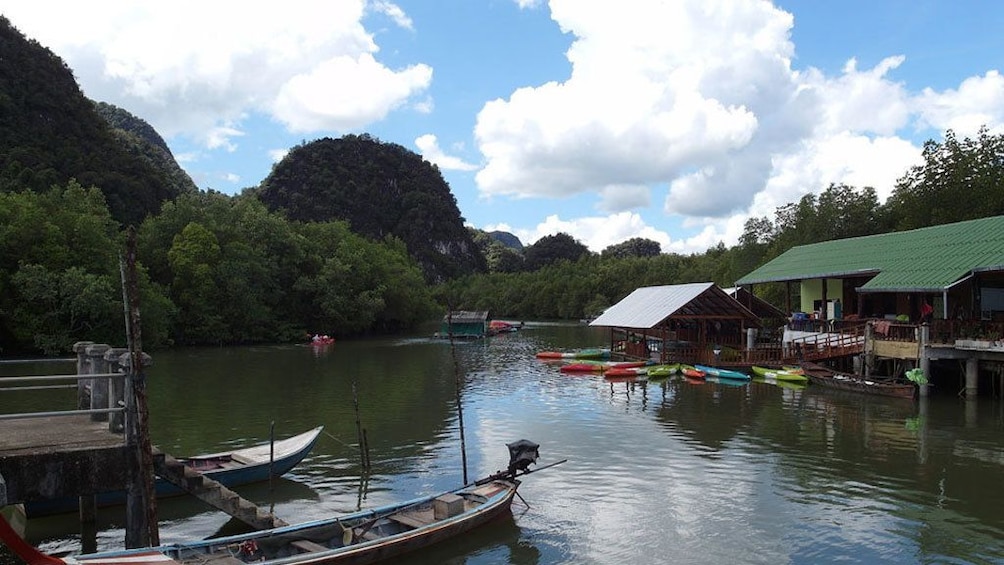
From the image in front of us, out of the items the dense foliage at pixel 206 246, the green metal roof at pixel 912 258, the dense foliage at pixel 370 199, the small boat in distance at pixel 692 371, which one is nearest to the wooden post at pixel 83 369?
the green metal roof at pixel 912 258

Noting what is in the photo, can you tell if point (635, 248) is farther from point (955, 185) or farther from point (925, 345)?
point (925, 345)

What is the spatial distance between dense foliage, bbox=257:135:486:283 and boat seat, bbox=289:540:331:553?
162 metres

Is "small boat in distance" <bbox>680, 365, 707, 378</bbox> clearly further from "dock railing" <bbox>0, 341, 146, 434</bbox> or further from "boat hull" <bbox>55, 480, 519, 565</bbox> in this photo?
"dock railing" <bbox>0, 341, 146, 434</bbox>

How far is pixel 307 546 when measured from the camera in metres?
11.6

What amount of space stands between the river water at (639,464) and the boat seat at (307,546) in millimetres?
1670

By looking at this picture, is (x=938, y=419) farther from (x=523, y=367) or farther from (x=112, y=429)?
(x=112, y=429)

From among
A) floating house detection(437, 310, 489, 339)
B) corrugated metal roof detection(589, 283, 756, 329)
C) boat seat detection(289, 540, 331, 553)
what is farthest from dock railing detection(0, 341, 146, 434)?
floating house detection(437, 310, 489, 339)

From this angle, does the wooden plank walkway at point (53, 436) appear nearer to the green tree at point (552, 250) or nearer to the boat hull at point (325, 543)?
the boat hull at point (325, 543)

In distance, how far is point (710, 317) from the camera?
41.8m

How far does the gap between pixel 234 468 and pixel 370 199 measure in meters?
174

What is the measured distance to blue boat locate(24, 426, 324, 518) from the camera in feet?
47.9

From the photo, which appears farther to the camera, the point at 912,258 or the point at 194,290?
the point at 194,290

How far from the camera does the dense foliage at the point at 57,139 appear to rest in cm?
7056

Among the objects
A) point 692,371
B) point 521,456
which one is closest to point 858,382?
point 692,371
